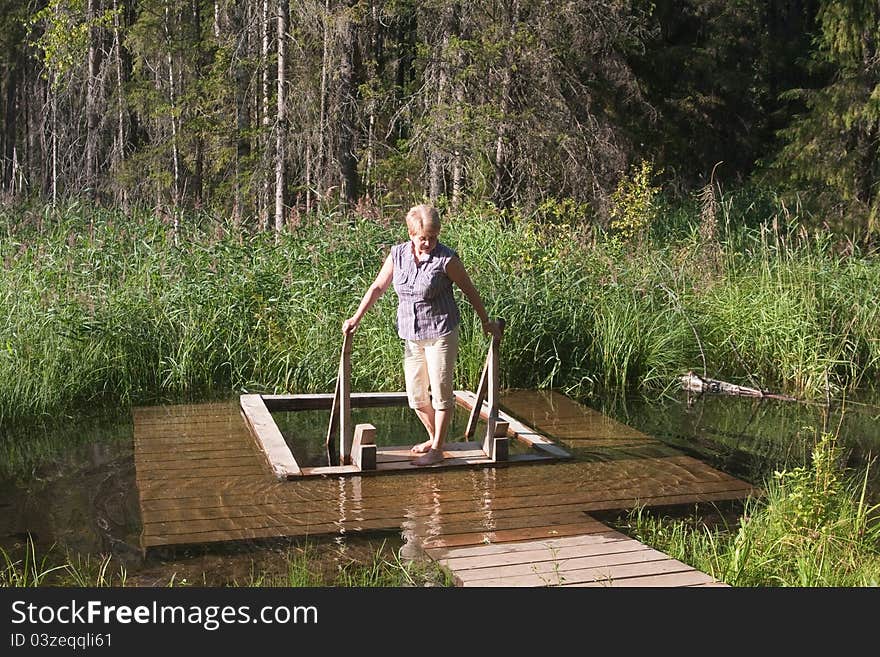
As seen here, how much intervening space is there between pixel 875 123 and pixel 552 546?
12.6 meters

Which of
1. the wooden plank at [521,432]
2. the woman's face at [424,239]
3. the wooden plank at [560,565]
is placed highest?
the woman's face at [424,239]

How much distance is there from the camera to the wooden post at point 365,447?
6.84m

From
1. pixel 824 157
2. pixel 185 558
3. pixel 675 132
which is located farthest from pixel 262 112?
pixel 185 558

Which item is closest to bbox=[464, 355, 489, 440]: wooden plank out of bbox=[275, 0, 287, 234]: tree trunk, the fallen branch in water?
the fallen branch in water

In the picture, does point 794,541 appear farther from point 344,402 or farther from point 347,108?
point 347,108

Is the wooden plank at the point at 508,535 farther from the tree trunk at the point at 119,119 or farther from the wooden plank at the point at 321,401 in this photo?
the tree trunk at the point at 119,119

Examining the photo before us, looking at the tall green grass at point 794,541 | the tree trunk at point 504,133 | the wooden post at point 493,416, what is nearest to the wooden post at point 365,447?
the wooden post at point 493,416

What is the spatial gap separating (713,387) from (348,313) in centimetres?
349

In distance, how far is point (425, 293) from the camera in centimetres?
657

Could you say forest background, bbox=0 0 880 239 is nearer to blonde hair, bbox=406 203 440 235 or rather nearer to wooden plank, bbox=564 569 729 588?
blonde hair, bbox=406 203 440 235

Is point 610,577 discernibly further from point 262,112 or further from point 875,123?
point 262,112

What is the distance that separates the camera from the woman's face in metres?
6.45

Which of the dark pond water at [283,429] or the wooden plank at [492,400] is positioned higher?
the wooden plank at [492,400]

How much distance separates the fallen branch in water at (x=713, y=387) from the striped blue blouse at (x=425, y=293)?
4.12 meters
